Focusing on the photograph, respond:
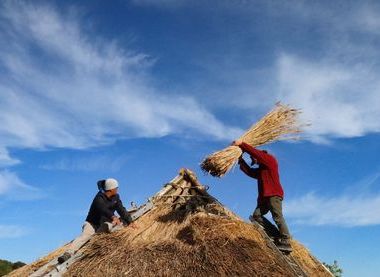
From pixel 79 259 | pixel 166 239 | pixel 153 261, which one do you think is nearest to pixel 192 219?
pixel 166 239

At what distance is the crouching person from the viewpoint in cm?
759

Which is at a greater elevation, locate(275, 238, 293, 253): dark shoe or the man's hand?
the man's hand

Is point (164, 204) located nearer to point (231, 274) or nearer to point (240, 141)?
point (240, 141)

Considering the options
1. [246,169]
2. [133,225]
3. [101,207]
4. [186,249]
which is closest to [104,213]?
[101,207]

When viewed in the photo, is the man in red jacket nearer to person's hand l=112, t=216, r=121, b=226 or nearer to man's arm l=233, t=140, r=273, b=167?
man's arm l=233, t=140, r=273, b=167

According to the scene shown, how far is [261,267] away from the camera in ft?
21.5

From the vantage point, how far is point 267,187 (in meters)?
7.48

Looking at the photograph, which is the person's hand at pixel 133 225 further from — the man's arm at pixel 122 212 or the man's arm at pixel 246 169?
the man's arm at pixel 246 169

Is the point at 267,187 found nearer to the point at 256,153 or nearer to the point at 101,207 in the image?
the point at 256,153

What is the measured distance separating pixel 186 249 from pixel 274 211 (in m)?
1.41

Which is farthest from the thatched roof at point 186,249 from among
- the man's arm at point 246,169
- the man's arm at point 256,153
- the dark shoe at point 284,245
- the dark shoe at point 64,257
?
the man's arm at point 256,153

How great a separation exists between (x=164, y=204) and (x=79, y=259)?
6.05 ft

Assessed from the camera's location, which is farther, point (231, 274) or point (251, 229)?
point (251, 229)

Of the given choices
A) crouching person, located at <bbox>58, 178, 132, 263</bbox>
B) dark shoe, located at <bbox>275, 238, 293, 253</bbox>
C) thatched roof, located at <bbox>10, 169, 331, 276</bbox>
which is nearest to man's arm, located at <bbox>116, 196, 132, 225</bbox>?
crouching person, located at <bbox>58, 178, 132, 263</bbox>
